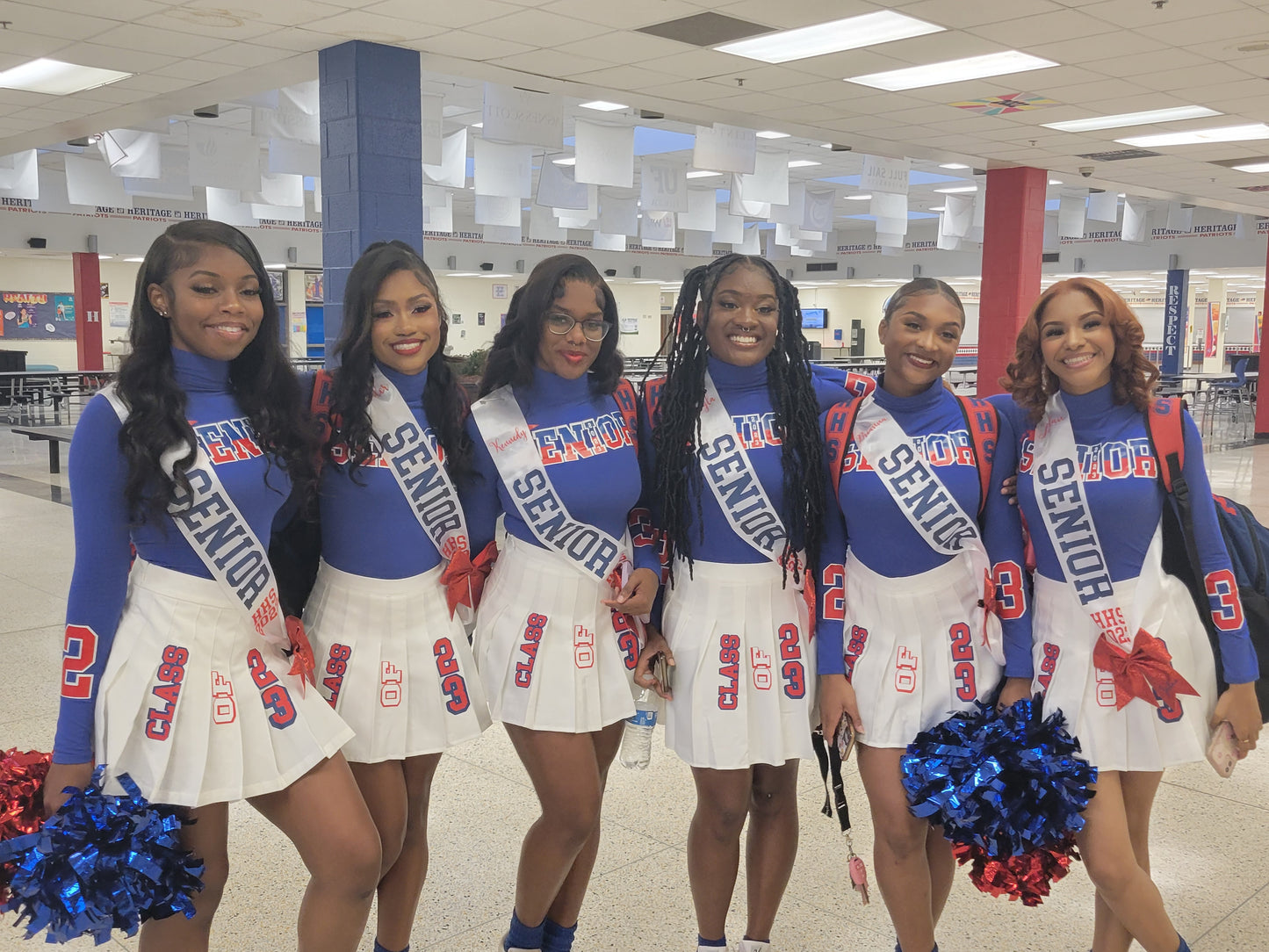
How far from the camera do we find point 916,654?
2.00 meters

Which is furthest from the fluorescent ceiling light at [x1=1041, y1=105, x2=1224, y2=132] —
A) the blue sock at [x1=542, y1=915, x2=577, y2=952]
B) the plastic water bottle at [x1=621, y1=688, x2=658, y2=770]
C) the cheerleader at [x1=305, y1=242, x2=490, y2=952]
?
the blue sock at [x1=542, y1=915, x2=577, y2=952]

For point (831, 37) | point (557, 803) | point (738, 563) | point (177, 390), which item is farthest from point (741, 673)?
point (831, 37)

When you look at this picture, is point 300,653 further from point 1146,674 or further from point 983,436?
point 1146,674

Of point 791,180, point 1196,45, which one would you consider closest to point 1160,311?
point 791,180

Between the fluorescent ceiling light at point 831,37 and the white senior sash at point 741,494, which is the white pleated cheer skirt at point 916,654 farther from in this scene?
the fluorescent ceiling light at point 831,37

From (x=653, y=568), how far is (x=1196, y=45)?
20.0 feet

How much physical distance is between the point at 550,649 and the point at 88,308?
20.8 metres

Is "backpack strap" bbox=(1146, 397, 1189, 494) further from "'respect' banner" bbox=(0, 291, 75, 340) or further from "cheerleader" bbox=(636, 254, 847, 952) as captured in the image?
"'respect' banner" bbox=(0, 291, 75, 340)

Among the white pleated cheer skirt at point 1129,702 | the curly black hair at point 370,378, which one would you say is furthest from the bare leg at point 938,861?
the curly black hair at point 370,378

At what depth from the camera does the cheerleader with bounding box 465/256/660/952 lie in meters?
2.07

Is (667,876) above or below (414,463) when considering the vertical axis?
below

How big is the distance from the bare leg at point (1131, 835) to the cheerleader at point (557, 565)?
935 millimetres

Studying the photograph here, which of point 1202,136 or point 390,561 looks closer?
point 390,561

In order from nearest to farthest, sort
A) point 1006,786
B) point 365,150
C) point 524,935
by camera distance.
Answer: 1. point 1006,786
2. point 524,935
3. point 365,150
